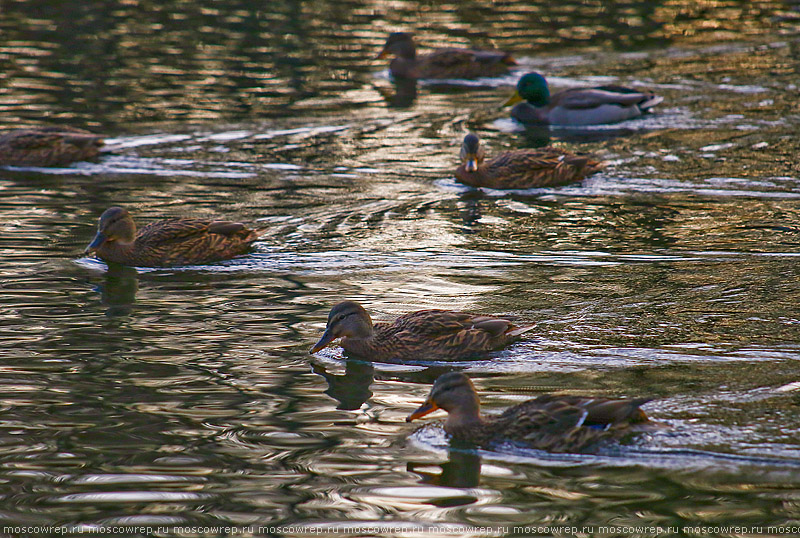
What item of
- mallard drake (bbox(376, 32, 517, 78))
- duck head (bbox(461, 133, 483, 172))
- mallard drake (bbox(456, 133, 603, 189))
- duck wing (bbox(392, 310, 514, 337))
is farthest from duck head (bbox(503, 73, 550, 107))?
duck wing (bbox(392, 310, 514, 337))

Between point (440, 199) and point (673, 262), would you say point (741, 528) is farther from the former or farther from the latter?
point (440, 199)

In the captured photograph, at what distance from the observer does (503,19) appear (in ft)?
93.6

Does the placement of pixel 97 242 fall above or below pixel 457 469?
above

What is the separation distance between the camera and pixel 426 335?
8.77 m

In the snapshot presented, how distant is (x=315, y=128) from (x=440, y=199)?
4.19 metres

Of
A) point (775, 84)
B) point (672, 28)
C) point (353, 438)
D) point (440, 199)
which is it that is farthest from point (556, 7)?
point (353, 438)

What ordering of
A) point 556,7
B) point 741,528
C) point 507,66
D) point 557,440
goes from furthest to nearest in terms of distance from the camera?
point 556,7 → point 507,66 → point 557,440 → point 741,528

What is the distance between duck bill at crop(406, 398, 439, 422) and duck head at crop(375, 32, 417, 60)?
15928 millimetres

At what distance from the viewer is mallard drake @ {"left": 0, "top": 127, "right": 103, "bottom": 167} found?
15.8 metres

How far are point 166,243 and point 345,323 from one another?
140 inches

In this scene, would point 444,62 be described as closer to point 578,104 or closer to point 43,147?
point 578,104

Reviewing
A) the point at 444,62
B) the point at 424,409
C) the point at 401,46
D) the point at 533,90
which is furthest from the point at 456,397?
the point at 401,46

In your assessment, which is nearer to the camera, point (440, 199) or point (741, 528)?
point (741, 528)

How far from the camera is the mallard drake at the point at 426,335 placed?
8.74m
